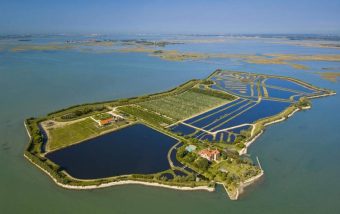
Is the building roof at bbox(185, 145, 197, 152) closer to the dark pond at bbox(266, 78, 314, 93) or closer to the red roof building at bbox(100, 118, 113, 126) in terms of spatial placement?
the red roof building at bbox(100, 118, 113, 126)

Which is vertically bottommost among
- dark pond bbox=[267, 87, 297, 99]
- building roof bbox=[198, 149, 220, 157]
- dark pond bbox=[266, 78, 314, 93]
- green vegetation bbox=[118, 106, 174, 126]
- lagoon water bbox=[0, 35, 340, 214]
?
lagoon water bbox=[0, 35, 340, 214]

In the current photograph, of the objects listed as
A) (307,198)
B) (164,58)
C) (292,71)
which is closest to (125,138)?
(307,198)

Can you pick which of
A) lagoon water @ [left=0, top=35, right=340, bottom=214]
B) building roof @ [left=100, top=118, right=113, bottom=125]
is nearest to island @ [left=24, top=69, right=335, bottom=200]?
building roof @ [left=100, top=118, right=113, bottom=125]

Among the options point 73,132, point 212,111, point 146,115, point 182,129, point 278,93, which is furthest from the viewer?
point 278,93

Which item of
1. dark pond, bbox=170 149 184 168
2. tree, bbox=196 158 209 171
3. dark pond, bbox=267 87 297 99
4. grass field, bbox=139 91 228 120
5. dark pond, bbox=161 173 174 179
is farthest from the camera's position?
dark pond, bbox=267 87 297 99

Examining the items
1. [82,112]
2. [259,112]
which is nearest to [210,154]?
[259,112]

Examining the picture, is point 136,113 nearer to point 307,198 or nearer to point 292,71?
point 307,198

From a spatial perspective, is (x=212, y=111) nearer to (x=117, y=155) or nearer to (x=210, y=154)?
(x=210, y=154)
